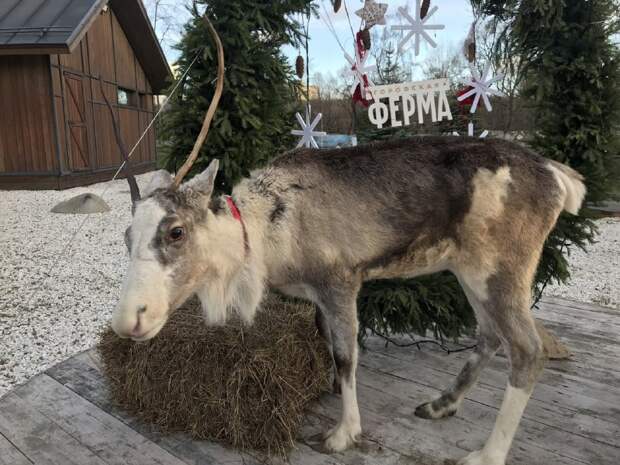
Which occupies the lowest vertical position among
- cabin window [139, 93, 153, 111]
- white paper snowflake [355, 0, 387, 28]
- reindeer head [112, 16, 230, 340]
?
reindeer head [112, 16, 230, 340]

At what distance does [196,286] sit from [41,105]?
10924mm

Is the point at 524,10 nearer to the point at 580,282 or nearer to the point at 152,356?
the point at 152,356

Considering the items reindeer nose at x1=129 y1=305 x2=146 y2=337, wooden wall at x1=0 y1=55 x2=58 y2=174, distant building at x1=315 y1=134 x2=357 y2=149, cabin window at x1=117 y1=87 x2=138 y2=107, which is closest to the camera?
reindeer nose at x1=129 y1=305 x2=146 y2=337

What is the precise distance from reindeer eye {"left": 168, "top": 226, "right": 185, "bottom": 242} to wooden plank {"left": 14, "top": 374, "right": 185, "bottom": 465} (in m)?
1.14

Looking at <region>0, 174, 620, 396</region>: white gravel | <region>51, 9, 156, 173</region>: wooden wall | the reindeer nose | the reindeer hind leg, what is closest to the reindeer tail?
the reindeer hind leg

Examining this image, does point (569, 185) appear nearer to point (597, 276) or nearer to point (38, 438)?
point (38, 438)

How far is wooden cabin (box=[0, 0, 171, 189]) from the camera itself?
10047mm

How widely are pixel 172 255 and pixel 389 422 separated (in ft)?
5.05

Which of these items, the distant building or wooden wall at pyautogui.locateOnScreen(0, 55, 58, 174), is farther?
wooden wall at pyautogui.locateOnScreen(0, 55, 58, 174)

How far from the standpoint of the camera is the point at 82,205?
30.8 ft

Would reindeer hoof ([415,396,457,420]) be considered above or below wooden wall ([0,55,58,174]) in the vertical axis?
below

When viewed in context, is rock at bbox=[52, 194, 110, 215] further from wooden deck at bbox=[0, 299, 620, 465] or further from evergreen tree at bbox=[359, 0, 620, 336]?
evergreen tree at bbox=[359, 0, 620, 336]

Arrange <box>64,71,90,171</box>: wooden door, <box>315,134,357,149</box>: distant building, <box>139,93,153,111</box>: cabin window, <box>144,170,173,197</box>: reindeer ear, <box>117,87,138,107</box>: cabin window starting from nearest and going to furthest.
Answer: <box>144,170,173,197</box>: reindeer ear
<box>315,134,357,149</box>: distant building
<box>64,71,90,171</box>: wooden door
<box>117,87,138,107</box>: cabin window
<box>139,93,153,111</box>: cabin window

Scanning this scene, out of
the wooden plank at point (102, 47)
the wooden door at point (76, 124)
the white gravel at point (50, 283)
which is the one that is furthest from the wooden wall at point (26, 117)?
the wooden plank at point (102, 47)
